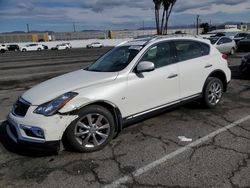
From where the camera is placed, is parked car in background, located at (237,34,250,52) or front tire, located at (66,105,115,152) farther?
parked car in background, located at (237,34,250,52)

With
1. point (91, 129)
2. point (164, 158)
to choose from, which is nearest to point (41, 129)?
point (91, 129)

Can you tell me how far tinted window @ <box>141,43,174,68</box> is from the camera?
188 inches

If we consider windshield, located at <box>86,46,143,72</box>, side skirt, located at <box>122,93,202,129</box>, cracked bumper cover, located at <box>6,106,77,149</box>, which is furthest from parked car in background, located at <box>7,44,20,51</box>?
cracked bumper cover, located at <box>6,106,77,149</box>

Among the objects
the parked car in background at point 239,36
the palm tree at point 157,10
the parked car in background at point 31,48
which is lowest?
the parked car in background at point 31,48

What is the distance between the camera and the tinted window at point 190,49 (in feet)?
17.3

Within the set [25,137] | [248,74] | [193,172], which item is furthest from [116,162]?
[248,74]

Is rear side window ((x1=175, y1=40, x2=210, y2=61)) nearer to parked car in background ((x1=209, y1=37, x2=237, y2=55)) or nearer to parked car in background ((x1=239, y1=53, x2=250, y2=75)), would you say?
parked car in background ((x1=239, y1=53, x2=250, y2=75))

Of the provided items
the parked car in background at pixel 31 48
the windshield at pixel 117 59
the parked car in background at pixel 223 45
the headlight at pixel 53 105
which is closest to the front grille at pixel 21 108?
the headlight at pixel 53 105

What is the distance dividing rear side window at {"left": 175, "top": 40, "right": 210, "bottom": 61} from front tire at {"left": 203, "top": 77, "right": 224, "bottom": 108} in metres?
0.61

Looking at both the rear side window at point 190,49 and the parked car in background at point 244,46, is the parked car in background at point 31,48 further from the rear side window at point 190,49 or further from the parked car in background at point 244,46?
the rear side window at point 190,49

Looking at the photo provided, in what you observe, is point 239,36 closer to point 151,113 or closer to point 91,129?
point 151,113

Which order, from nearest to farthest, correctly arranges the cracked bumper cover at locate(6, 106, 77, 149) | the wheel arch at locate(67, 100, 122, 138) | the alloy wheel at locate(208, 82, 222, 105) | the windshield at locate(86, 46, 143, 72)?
the cracked bumper cover at locate(6, 106, 77, 149) → the wheel arch at locate(67, 100, 122, 138) → the windshield at locate(86, 46, 143, 72) → the alloy wheel at locate(208, 82, 222, 105)

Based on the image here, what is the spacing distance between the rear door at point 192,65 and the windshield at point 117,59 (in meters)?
0.96

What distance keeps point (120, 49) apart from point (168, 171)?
8.98 feet
